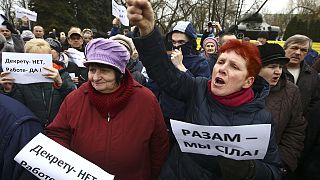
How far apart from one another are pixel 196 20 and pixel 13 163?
92.2 feet

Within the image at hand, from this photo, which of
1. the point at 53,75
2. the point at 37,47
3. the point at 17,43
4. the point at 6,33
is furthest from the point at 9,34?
the point at 53,75

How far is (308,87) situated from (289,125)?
84 centimetres

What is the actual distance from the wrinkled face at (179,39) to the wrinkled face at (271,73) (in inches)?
31.8

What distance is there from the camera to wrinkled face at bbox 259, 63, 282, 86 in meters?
2.68

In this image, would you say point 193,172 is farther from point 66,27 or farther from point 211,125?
point 66,27

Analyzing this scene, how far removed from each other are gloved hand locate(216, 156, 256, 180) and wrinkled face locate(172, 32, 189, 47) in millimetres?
1599

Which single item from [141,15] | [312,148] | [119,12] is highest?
[119,12]

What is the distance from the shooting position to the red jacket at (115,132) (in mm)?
2000

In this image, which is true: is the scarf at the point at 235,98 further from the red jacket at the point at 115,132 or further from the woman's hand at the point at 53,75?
the woman's hand at the point at 53,75

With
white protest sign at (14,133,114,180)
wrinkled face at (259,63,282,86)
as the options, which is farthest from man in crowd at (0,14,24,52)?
wrinkled face at (259,63,282,86)

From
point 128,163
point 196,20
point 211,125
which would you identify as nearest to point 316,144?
point 211,125

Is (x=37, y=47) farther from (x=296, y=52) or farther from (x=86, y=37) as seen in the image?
(x=86, y=37)

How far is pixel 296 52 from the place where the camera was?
11.6 ft

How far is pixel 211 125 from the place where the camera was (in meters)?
1.81
